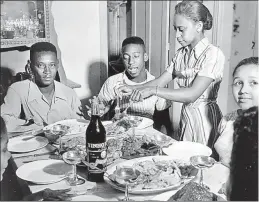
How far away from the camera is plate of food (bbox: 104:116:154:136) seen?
1.03 metres

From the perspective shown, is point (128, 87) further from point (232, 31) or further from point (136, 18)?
point (232, 31)

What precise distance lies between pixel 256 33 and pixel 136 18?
59cm

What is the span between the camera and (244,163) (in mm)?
622

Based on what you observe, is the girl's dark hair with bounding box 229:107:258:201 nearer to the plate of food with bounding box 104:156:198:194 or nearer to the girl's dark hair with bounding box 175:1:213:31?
the plate of food with bounding box 104:156:198:194

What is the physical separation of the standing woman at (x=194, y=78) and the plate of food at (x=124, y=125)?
4.0 inches

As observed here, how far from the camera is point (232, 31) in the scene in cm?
139

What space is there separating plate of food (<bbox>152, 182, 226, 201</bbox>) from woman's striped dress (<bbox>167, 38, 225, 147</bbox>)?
1.80 feet

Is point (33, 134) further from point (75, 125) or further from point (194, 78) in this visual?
point (194, 78)

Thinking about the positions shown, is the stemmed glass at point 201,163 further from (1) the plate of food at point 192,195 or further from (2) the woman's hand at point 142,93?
(2) the woman's hand at point 142,93

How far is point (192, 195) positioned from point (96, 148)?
233mm

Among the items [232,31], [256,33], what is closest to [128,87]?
[232,31]

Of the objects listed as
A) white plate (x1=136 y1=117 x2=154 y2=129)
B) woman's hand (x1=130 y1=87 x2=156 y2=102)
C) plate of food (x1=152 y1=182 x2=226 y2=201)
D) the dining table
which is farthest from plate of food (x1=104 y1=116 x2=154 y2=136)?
plate of food (x1=152 y1=182 x2=226 y2=201)

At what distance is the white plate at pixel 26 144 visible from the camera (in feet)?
2.91

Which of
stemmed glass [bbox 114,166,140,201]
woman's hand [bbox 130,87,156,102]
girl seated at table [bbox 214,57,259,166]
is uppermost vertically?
girl seated at table [bbox 214,57,259,166]
